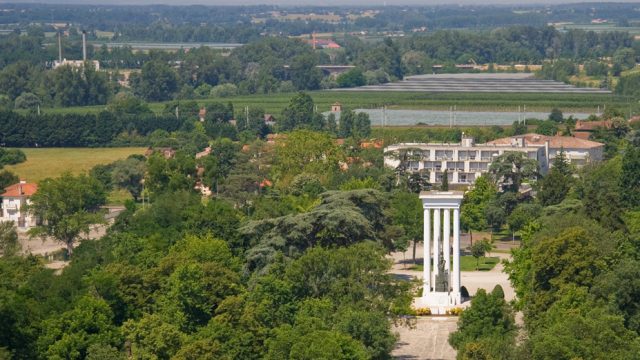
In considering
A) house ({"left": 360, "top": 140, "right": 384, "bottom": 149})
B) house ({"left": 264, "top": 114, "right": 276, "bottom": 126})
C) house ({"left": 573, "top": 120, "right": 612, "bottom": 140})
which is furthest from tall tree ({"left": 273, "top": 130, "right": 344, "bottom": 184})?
house ({"left": 264, "top": 114, "right": 276, "bottom": 126})

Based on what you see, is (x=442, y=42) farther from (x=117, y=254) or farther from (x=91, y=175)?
(x=117, y=254)

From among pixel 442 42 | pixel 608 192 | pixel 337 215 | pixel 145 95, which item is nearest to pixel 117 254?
pixel 337 215

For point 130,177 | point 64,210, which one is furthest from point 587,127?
point 64,210

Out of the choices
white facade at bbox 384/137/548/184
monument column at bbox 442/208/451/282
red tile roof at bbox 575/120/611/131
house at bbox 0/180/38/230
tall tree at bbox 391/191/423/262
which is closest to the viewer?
monument column at bbox 442/208/451/282

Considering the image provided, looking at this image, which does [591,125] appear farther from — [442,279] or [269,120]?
[442,279]

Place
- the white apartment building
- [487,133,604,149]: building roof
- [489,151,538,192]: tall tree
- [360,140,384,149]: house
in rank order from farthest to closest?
[360,140,384,149]: house → [487,133,604,149]: building roof → the white apartment building → [489,151,538,192]: tall tree

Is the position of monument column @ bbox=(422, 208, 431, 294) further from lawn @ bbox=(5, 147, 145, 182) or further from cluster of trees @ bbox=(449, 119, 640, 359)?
lawn @ bbox=(5, 147, 145, 182)
